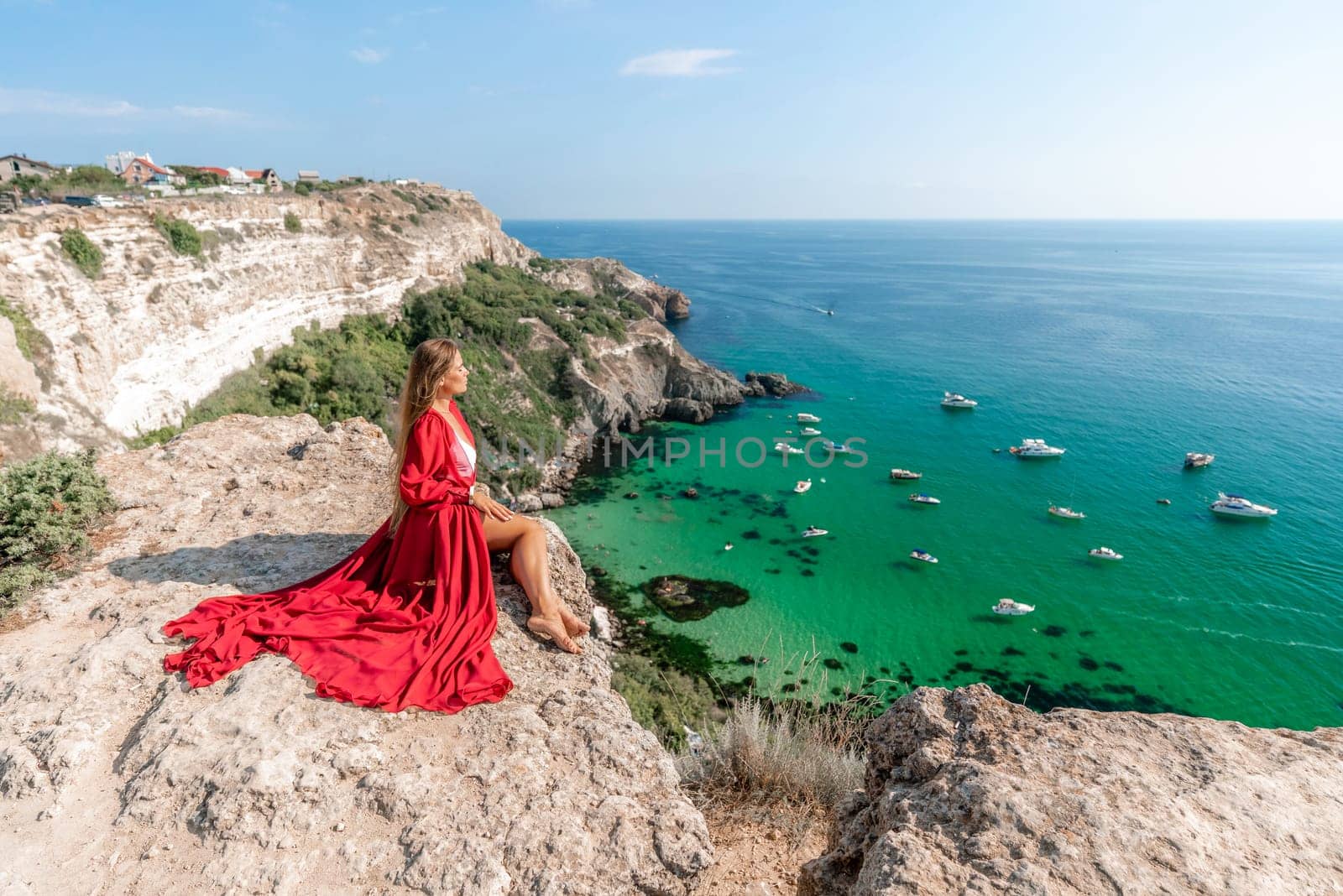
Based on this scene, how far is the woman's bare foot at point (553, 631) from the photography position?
489 cm

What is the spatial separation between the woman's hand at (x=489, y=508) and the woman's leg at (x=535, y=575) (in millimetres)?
48

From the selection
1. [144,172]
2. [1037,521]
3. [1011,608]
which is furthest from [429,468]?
[144,172]

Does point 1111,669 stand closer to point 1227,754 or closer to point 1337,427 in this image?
point 1227,754

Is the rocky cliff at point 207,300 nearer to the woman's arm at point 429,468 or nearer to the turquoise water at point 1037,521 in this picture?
the turquoise water at point 1037,521

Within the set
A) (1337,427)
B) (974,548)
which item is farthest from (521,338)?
(1337,427)

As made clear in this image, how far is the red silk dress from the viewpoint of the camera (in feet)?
13.6

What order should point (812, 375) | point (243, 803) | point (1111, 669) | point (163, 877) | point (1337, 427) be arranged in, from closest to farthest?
1. point (163, 877)
2. point (243, 803)
3. point (1111, 669)
4. point (1337, 427)
5. point (812, 375)

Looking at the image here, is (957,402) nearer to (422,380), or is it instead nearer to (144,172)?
(422,380)

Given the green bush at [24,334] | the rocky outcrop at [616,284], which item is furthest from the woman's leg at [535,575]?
the rocky outcrop at [616,284]

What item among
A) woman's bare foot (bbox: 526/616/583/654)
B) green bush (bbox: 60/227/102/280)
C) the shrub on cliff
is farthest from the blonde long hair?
the shrub on cliff

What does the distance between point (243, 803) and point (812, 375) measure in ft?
168

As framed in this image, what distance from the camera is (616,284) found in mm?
68750

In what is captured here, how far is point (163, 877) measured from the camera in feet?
10.1

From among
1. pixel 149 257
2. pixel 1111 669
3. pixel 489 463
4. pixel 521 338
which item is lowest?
pixel 1111 669
